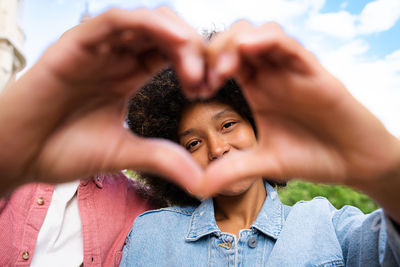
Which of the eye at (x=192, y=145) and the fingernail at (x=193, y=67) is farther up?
the fingernail at (x=193, y=67)

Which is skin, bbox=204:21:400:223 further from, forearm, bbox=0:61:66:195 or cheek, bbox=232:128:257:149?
cheek, bbox=232:128:257:149

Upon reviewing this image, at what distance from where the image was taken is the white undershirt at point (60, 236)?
1257 millimetres

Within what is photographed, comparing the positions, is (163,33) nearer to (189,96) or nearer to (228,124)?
(189,96)

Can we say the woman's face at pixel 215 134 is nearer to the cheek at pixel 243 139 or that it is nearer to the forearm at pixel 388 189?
the cheek at pixel 243 139

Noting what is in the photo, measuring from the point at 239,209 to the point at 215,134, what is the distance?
349 millimetres

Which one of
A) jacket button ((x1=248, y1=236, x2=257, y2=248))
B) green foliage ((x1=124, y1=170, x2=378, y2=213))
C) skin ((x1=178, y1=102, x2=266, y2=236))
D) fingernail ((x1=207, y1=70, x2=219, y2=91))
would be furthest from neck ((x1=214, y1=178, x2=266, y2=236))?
green foliage ((x1=124, y1=170, x2=378, y2=213))

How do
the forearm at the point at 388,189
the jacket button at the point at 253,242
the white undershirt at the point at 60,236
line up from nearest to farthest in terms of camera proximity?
the forearm at the point at 388,189, the jacket button at the point at 253,242, the white undershirt at the point at 60,236

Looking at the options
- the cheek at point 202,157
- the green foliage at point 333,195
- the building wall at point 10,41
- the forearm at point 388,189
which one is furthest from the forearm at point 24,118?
the building wall at point 10,41

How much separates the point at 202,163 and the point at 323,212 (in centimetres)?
51

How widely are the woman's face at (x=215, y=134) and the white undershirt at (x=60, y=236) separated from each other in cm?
55

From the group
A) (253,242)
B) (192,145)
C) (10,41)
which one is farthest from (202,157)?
(10,41)

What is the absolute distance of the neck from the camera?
1.29 m

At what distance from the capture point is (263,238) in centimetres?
116

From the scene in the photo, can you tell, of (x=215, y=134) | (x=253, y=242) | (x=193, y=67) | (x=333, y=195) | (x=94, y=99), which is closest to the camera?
(x=193, y=67)
